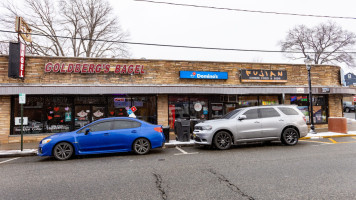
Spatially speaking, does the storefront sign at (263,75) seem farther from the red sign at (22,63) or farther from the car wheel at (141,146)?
the red sign at (22,63)

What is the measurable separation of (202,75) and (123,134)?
7540 millimetres

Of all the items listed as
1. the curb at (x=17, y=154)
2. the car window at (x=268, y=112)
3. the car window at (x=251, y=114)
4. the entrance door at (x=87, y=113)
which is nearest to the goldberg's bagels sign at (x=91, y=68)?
the entrance door at (x=87, y=113)

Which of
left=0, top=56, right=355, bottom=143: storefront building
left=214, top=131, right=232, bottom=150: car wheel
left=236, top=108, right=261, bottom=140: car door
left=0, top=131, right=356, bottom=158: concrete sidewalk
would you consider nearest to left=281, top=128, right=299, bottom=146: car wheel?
left=236, top=108, right=261, bottom=140: car door

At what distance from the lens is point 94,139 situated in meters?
7.70

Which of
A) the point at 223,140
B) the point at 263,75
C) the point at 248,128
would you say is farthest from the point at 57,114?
the point at 263,75

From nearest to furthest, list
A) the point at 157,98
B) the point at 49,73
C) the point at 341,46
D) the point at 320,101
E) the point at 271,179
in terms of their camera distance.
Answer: the point at 271,179, the point at 49,73, the point at 157,98, the point at 320,101, the point at 341,46

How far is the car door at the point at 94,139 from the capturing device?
7.64 metres

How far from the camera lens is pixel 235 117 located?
8891mm

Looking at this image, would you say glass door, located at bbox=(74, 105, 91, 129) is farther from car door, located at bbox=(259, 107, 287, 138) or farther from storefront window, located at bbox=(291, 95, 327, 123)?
storefront window, located at bbox=(291, 95, 327, 123)

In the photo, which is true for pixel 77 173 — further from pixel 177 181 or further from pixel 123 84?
pixel 123 84

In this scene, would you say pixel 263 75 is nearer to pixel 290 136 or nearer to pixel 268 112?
pixel 268 112

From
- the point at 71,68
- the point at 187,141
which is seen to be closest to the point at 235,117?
the point at 187,141

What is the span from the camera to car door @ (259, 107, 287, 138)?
8.85 metres

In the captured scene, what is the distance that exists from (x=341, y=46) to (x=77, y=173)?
41.8 m
